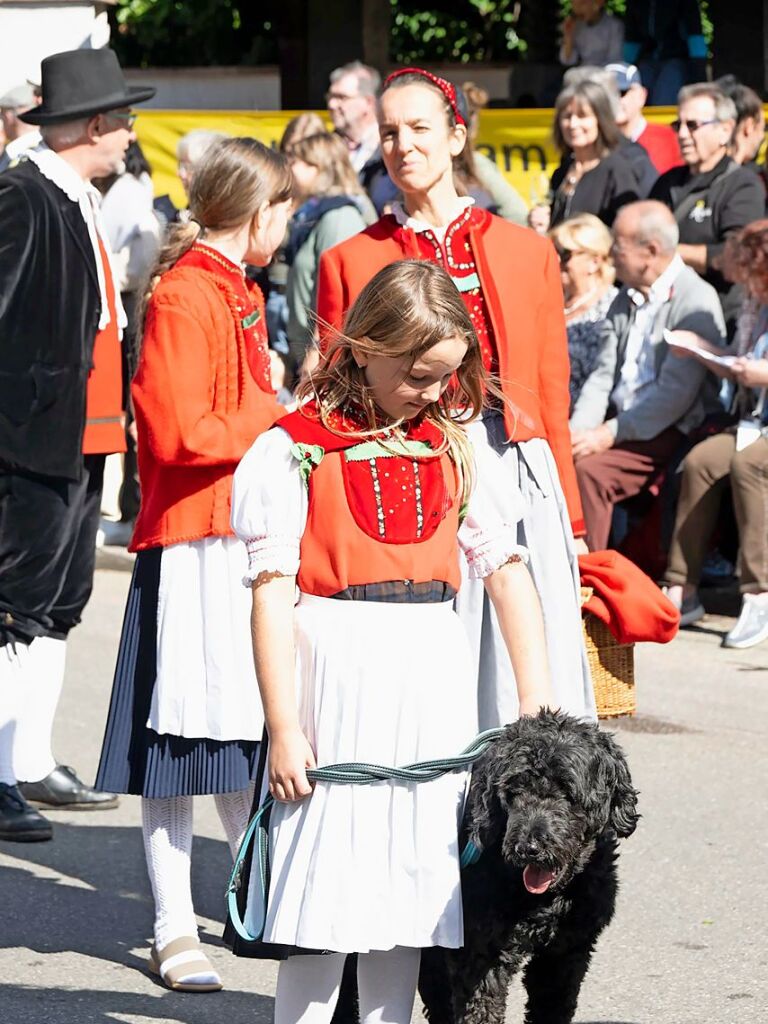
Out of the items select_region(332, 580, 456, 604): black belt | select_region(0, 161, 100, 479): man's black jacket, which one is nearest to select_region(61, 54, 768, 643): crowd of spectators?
select_region(0, 161, 100, 479): man's black jacket

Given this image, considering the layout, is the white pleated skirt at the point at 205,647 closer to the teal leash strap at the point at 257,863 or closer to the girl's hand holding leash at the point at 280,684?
the teal leash strap at the point at 257,863

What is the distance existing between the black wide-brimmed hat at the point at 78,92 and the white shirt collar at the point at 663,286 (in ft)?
12.9

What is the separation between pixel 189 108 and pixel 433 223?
11.8 metres

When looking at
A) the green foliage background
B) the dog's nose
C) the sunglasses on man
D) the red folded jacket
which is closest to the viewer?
the dog's nose

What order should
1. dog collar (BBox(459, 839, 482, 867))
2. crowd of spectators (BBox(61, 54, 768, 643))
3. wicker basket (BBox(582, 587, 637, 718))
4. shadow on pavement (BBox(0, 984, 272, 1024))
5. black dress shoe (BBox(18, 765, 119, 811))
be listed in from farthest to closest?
crowd of spectators (BBox(61, 54, 768, 643)) < black dress shoe (BBox(18, 765, 119, 811)) < wicker basket (BBox(582, 587, 637, 718)) < shadow on pavement (BBox(0, 984, 272, 1024)) < dog collar (BBox(459, 839, 482, 867))

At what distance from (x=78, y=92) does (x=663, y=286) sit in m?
4.16

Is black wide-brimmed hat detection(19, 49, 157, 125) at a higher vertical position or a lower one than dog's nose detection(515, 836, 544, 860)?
higher

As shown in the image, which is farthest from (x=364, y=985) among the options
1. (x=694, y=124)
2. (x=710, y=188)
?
(x=694, y=124)

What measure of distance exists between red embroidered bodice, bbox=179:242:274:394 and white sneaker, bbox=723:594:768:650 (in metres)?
4.28

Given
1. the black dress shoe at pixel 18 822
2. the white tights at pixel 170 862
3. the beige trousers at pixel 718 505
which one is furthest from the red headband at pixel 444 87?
the beige trousers at pixel 718 505

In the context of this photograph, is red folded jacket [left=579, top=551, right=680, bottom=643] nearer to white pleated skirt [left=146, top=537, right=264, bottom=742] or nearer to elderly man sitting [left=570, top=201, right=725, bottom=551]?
white pleated skirt [left=146, top=537, right=264, bottom=742]

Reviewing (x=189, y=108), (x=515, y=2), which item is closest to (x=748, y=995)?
(x=189, y=108)

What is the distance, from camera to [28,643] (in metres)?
5.88

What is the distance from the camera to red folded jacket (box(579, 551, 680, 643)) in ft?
15.5
